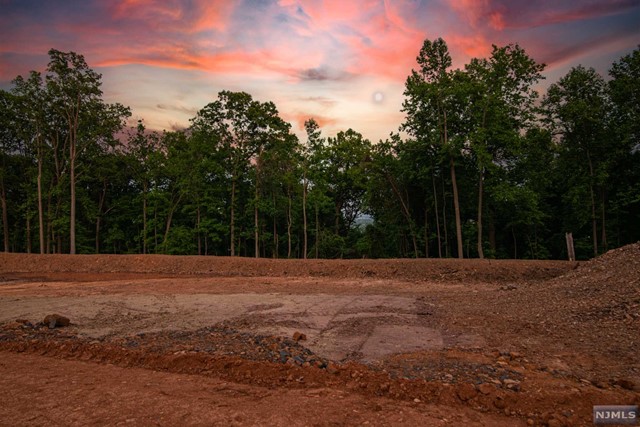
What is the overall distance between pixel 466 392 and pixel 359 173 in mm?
31449

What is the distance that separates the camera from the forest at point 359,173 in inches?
1043

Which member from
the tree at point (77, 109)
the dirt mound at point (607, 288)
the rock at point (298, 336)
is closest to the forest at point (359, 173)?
the tree at point (77, 109)

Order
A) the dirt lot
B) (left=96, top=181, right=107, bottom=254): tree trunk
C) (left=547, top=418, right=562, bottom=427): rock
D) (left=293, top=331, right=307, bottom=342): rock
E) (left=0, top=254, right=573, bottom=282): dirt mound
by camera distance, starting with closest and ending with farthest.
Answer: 1. (left=547, top=418, right=562, bottom=427): rock
2. the dirt lot
3. (left=293, top=331, right=307, bottom=342): rock
4. (left=0, top=254, right=573, bottom=282): dirt mound
5. (left=96, top=181, right=107, bottom=254): tree trunk

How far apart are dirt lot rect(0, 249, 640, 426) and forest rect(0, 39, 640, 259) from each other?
59.6ft

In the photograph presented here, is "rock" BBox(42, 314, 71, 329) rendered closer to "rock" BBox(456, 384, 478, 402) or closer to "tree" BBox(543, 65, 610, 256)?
"rock" BBox(456, 384, 478, 402)

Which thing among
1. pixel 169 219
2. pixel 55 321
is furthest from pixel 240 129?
pixel 55 321

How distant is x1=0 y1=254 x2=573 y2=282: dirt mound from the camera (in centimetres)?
1612

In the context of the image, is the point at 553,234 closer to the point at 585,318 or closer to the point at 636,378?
the point at 585,318

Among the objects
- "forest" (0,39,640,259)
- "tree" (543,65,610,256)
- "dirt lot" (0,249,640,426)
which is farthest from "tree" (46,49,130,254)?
"tree" (543,65,610,256)

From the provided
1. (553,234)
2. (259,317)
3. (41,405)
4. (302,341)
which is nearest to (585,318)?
(302,341)

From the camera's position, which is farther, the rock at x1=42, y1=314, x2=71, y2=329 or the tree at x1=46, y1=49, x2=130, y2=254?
the tree at x1=46, y1=49, x2=130, y2=254

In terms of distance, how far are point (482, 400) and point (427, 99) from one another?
2558 cm

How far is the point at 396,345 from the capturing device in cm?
581

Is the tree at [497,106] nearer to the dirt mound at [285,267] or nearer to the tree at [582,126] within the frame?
the tree at [582,126]
